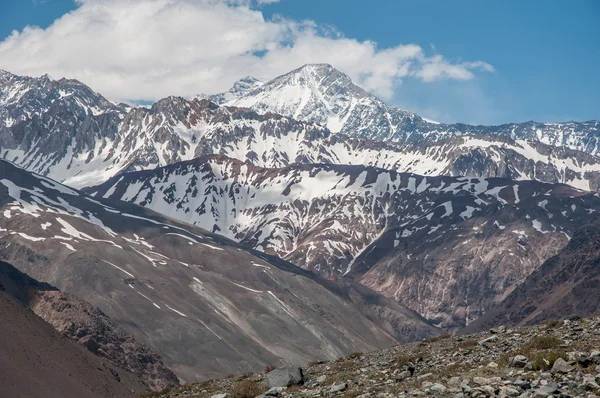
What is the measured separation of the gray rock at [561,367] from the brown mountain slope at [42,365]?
57187 millimetres

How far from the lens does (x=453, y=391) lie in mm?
24469

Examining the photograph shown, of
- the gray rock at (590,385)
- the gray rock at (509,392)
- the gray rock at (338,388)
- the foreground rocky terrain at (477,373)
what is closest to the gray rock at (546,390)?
the foreground rocky terrain at (477,373)

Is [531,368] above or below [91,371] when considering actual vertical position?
above

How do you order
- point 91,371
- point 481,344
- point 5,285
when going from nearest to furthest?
point 481,344 → point 91,371 → point 5,285

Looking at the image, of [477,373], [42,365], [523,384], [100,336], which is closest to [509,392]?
[523,384]

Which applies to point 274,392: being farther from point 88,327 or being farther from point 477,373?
point 88,327

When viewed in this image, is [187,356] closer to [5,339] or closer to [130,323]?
[130,323]

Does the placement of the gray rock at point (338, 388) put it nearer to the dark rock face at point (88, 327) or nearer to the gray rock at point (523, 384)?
the gray rock at point (523, 384)

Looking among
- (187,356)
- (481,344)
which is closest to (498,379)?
(481,344)

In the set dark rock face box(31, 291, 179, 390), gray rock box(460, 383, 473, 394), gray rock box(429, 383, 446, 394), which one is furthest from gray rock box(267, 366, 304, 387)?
dark rock face box(31, 291, 179, 390)

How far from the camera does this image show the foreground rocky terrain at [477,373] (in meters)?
23.4

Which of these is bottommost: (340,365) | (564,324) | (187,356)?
(187,356)

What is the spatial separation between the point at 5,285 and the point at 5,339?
72.7m

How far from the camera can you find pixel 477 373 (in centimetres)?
2655
